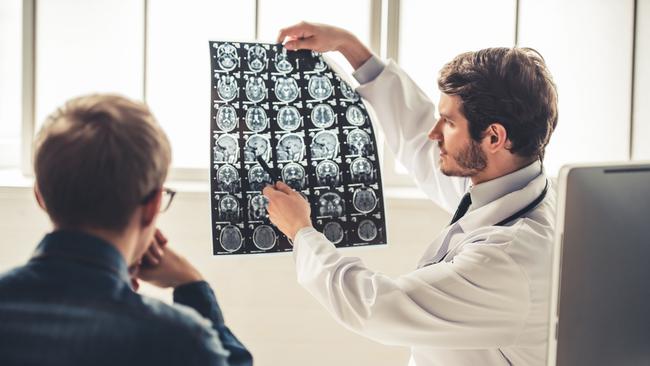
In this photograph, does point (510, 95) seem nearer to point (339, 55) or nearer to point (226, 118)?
point (226, 118)

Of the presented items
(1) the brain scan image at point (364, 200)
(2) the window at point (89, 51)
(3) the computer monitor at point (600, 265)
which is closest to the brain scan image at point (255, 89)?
(1) the brain scan image at point (364, 200)

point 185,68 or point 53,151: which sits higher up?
point 185,68

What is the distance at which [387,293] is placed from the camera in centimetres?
149

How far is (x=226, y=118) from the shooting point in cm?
178

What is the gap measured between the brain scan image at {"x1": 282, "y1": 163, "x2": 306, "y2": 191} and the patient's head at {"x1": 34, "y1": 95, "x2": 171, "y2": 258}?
88cm

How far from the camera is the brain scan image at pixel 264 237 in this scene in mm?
1775

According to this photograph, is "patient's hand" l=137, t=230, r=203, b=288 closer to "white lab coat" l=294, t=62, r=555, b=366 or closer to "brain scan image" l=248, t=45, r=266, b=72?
"white lab coat" l=294, t=62, r=555, b=366

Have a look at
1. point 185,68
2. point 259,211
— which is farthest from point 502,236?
point 185,68

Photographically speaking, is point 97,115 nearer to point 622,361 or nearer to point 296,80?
point 622,361

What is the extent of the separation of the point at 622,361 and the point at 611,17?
193cm

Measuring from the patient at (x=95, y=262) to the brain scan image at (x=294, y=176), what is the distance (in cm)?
86

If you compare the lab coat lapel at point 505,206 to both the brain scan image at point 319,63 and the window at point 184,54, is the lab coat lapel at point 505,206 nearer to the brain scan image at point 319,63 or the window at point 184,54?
the brain scan image at point 319,63

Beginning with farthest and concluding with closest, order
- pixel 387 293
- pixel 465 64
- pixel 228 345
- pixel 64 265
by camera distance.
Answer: pixel 465 64 → pixel 387 293 → pixel 228 345 → pixel 64 265

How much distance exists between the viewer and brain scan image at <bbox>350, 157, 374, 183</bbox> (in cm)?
185
